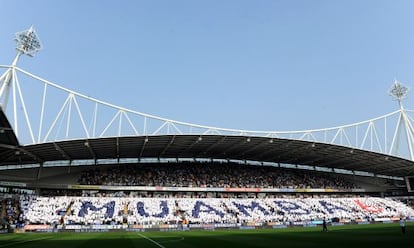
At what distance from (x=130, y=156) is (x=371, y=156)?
47.6 meters

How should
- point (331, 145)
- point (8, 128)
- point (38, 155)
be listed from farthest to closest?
point (331, 145)
point (38, 155)
point (8, 128)

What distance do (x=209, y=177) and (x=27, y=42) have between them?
3803 cm

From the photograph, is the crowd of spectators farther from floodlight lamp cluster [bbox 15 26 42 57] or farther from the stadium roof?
floodlight lamp cluster [bbox 15 26 42 57]

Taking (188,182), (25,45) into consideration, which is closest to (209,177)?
(188,182)

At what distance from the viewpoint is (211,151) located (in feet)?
192

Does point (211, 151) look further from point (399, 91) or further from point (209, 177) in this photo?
point (399, 91)

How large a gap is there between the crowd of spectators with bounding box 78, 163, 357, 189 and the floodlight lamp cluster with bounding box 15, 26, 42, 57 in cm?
2272

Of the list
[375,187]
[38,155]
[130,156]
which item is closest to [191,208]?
[130,156]

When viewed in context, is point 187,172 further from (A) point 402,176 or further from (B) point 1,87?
(A) point 402,176

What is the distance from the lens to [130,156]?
57.1 meters

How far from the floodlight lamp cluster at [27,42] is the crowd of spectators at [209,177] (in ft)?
74.5

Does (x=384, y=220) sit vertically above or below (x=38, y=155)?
below

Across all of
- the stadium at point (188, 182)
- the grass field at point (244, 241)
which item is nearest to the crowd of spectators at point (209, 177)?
the stadium at point (188, 182)

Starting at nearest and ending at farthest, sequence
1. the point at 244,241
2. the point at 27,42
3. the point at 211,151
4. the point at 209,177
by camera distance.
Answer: the point at 244,241, the point at 27,42, the point at 211,151, the point at 209,177
